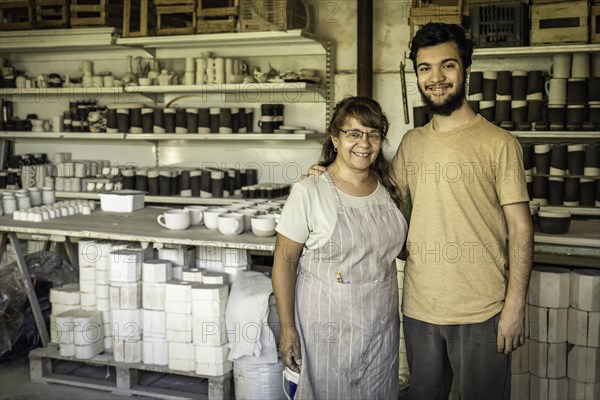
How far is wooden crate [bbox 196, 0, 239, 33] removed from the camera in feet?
17.4

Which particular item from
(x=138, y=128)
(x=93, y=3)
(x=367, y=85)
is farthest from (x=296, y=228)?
(x=93, y=3)

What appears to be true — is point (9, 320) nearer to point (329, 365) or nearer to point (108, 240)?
point (108, 240)

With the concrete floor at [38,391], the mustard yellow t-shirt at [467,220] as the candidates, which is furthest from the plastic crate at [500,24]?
the concrete floor at [38,391]

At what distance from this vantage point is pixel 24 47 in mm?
6000

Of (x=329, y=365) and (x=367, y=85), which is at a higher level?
(x=367, y=85)

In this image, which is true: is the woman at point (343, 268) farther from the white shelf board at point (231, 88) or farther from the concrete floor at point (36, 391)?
the white shelf board at point (231, 88)

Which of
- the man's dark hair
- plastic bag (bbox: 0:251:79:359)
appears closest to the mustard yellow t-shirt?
the man's dark hair

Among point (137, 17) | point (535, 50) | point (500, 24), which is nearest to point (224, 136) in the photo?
point (137, 17)

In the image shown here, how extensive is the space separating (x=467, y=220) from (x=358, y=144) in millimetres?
431

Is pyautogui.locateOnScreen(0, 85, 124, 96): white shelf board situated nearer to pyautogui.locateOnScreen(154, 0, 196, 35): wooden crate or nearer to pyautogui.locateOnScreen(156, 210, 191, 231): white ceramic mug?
pyautogui.locateOnScreen(154, 0, 196, 35): wooden crate

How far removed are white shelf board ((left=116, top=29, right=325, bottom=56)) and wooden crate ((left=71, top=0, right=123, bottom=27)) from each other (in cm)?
22

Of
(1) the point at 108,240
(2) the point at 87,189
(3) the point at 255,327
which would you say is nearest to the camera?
(3) the point at 255,327

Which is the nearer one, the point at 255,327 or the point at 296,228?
the point at 296,228

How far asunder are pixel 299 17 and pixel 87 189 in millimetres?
2258
